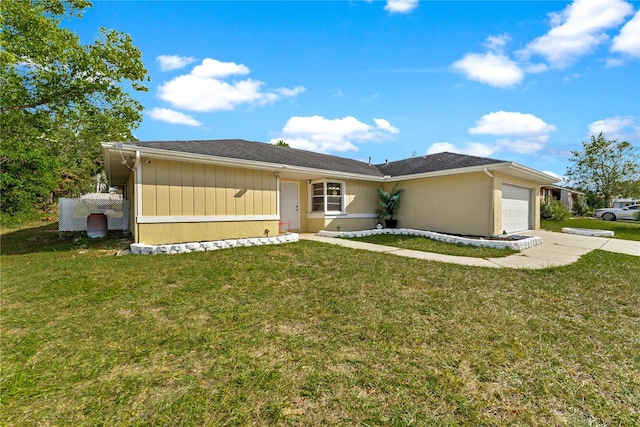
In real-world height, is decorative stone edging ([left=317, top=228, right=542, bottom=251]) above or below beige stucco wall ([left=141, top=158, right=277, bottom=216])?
below

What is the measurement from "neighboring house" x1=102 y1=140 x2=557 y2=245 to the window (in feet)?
0.14

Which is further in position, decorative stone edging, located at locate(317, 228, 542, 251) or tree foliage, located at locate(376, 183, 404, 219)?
tree foliage, located at locate(376, 183, 404, 219)

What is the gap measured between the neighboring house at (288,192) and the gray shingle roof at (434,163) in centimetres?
6

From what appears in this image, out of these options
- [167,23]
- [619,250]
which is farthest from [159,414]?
[619,250]

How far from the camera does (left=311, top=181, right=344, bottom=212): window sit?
11.3 metres

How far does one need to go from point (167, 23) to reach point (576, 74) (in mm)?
13059

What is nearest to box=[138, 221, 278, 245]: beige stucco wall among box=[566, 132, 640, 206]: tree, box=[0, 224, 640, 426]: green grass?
box=[0, 224, 640, 426]: green grass

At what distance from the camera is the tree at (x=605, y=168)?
26406 millimetres

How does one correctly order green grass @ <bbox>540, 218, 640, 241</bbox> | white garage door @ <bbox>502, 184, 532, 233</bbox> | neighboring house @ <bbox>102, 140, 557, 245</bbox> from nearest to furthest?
neighboring house @ <bbox>102, 140, 557, 245</bbox> → white garage door @ <bbox>502, 184, 532, 233</bbox> → green grass @ <bbox>540, 218, 640, 241</bbox>

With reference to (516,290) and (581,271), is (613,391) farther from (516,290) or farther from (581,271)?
(581,271)

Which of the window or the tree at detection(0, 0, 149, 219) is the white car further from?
the tree at detection(0, 0, 149, 219)

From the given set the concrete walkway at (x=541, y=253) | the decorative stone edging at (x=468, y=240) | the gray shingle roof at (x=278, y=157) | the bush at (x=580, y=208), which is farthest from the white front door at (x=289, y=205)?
the bush at (x=580, y=208)

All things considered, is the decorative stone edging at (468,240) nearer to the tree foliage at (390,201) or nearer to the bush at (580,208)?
the tree foliage at (390,201)

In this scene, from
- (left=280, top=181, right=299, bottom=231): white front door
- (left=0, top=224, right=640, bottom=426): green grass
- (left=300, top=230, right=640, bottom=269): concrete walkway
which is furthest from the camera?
(left=280, top=181, right=299, bottom=231): white front door
